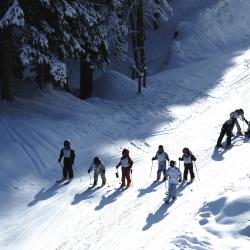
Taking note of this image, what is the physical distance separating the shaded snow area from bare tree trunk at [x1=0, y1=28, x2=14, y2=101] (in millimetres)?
627

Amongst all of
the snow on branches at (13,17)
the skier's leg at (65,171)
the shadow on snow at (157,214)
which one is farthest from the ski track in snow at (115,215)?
the snow on branches at (13,17)

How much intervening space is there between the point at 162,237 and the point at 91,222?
2.99 m

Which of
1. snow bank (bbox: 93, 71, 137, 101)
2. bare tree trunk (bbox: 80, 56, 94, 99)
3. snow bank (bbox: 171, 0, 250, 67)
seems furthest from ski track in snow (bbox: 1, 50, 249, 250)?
Result: snow bank (bbox: 171, 0, 250, 67)

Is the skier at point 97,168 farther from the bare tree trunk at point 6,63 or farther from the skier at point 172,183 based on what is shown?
the bare tree trunk at point 6,63

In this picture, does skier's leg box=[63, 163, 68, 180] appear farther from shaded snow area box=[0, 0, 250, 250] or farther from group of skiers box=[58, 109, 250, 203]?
shaded snow area box=[0, 0, 250, 250]

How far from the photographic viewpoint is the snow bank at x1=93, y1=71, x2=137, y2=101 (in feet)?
96.7

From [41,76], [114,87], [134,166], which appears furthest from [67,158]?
[114,87]

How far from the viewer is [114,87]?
3005cm

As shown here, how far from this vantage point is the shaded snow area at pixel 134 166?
42.0 ft

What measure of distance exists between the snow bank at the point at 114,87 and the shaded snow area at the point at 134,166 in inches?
3.6

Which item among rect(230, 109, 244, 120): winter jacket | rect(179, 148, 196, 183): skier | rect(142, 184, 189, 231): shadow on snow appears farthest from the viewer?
rect(230, 109, 244, 120): winter jacket

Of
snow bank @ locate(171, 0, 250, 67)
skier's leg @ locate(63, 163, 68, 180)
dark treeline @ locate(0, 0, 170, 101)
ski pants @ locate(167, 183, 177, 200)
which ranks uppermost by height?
snow bank @ locate(171, 0, 250, 67)

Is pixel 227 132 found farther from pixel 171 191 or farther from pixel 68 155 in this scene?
pixel 68 155

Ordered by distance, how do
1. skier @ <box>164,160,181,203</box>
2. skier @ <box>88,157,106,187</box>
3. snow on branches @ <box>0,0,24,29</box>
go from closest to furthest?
skier @ <box>164,160,181,203</box> → skier @ <box>88,157,106,187</box> → snow on branches @ <box>0,0,24,29</box>
